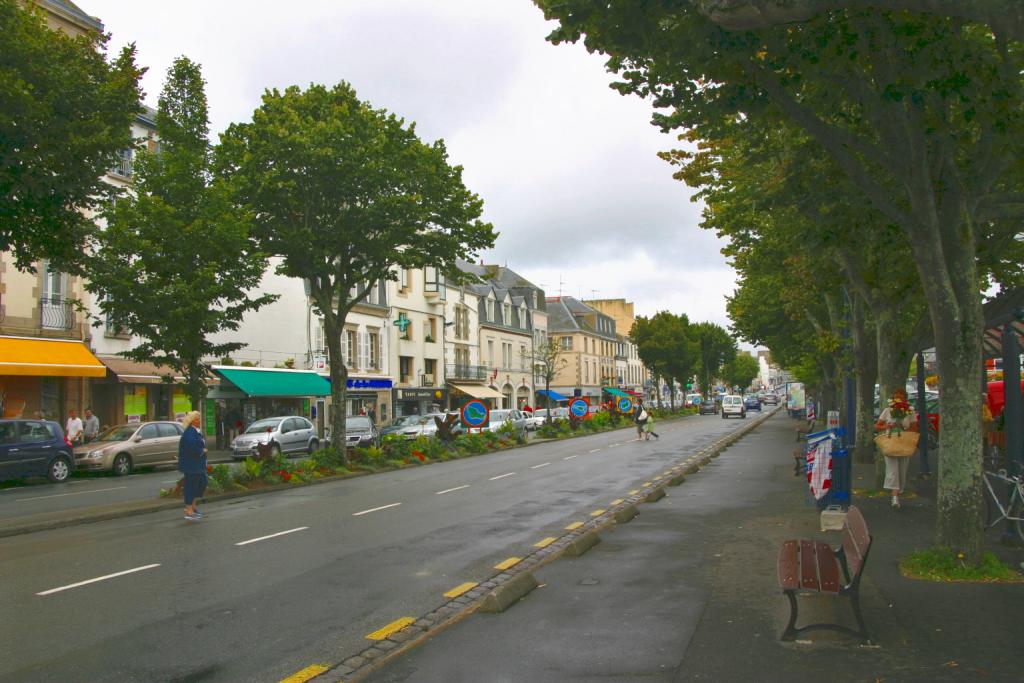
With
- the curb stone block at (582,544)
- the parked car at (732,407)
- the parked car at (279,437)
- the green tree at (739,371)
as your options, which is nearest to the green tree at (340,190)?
the parked car at (279,437)

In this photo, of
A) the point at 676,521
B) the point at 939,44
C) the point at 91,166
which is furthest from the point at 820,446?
the point at 91,166

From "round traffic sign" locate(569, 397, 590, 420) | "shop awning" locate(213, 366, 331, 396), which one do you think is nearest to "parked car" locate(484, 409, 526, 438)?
"round traffic sign" locate(569, 397, 590, 420)

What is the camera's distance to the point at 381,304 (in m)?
48.9

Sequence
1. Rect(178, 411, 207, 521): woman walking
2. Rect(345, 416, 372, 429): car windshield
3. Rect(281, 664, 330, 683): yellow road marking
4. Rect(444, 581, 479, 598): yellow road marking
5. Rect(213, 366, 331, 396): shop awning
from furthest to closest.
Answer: Rect(213, 366, 331, 396): shop awning
Rect(345, 416, 372, 429): car windshield
Rect(178, 411, 207, 521): woman walking
Rect(444, 581, 479, 598): yellow road marking
Rect(281, 664, 330, 683): yellow road marking

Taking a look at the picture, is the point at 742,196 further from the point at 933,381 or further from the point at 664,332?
the point at 664,332

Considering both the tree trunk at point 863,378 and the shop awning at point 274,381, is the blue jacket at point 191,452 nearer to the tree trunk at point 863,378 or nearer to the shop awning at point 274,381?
the tree trunk at point 863,378

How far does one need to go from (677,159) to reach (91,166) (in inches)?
495

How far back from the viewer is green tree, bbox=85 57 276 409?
1997cm

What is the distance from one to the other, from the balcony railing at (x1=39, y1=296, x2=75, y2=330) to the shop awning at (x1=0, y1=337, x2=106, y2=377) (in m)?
0.55

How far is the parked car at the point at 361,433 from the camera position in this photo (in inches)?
1218

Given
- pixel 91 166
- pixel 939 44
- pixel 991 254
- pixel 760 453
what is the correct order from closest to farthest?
pixel 939 44
pixel 91 166
pixel 991 254
pixel 760 453

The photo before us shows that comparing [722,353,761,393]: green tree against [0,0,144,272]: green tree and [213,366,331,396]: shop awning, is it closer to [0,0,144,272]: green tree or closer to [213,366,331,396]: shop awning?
[213,366,331,396]: shop awning

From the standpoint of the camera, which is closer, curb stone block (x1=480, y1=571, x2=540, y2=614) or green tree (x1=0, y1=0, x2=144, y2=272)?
curb stone block (x1=480, y1=571, x2=540, y2=614)

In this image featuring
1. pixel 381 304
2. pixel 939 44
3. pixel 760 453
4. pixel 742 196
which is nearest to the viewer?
pixel 939 44
